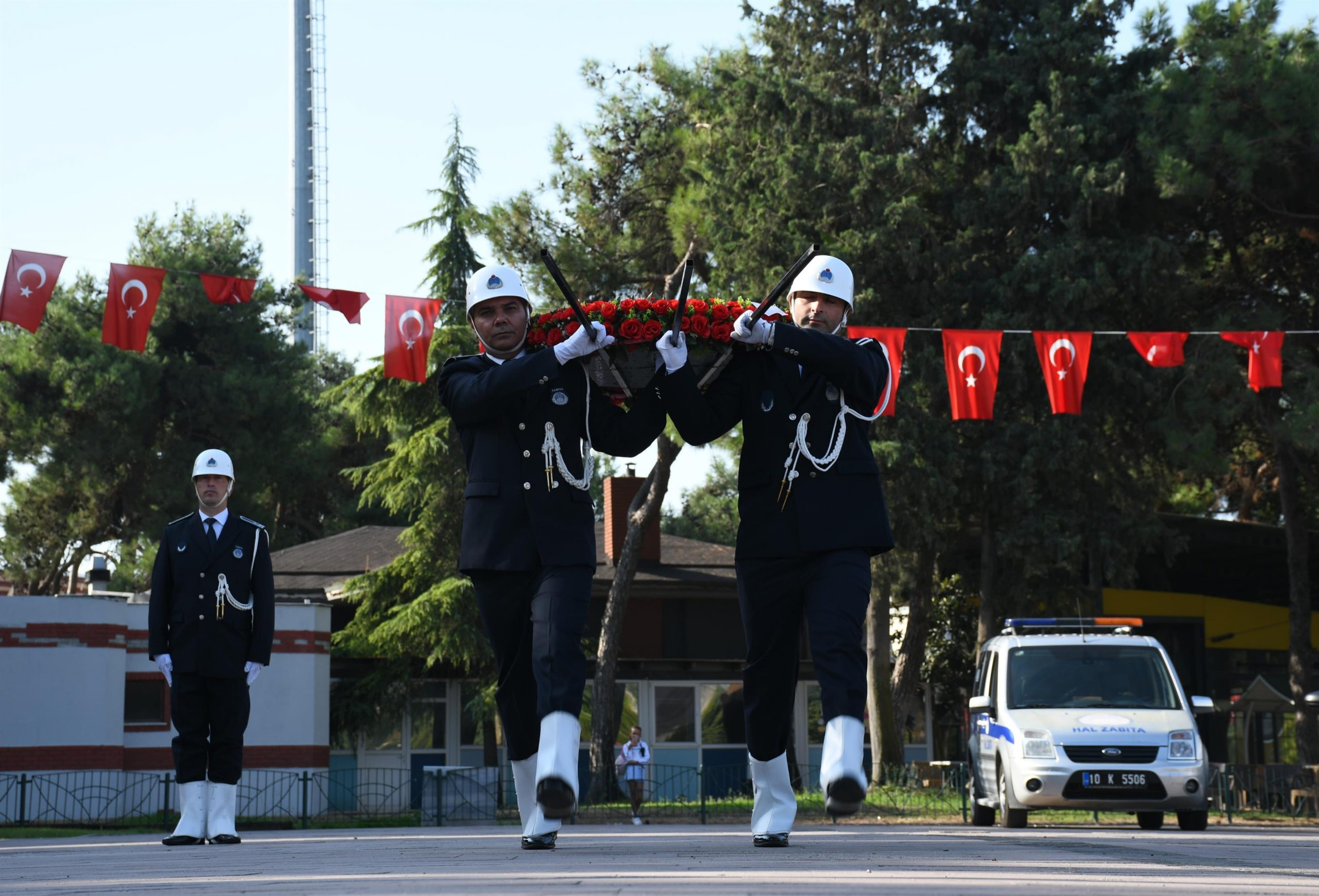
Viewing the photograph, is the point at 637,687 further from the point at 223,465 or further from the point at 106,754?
the point at 223,465

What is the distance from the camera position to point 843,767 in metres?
5.67

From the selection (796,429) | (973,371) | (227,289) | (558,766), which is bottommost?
(558,766)

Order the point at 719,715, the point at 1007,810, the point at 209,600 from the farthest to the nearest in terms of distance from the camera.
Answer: the point at 719,715, the point at 1007,810, the point at 209,600

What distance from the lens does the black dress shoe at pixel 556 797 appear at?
18.8 feet

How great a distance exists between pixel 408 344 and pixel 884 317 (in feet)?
29.7

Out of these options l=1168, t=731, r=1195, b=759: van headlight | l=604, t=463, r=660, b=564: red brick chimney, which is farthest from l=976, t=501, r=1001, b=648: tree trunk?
l=1168, t=731, r=1195, b=759: van headlight

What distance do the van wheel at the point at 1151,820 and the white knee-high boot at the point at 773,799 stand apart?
10710 millimetres

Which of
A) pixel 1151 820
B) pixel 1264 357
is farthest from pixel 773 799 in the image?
pixel 1264 357

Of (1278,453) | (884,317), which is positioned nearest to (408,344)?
(884,317)

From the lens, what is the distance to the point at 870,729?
30688mm

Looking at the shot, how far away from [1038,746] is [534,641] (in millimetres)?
9495

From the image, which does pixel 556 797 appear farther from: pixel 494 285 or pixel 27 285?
pixel 27 285

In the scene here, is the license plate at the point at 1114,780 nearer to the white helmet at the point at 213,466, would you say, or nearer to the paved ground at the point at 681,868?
the paved ground at the point at 681,868

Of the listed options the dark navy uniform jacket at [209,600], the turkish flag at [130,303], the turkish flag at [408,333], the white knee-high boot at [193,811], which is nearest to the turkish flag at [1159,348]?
the turkish flag at [408,333]
